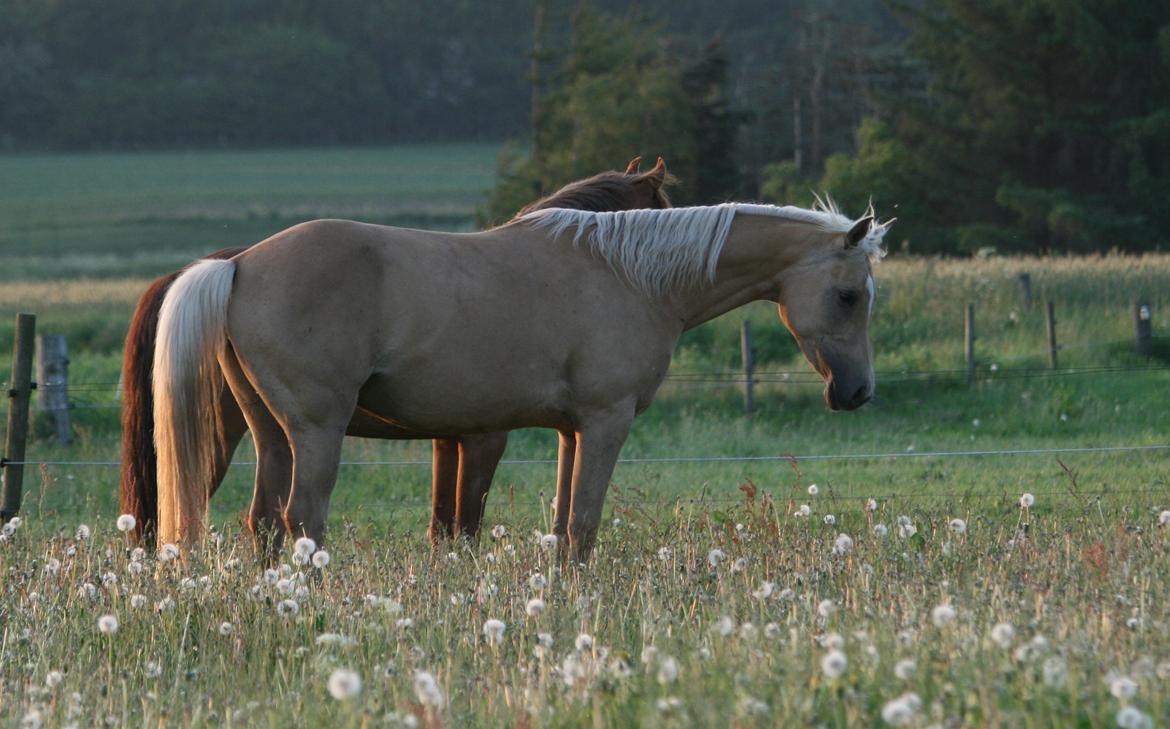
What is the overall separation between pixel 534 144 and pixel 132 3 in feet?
293

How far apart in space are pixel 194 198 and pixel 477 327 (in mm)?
74510

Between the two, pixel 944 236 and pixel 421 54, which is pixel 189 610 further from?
pixel 421 54

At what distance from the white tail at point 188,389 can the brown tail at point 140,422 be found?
110 centimetres

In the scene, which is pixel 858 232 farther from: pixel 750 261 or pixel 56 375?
pixel 56 375

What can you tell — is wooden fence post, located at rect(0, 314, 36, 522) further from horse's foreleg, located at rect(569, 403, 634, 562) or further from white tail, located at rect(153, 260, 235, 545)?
horse's foreleg, located at rect(569, 403, 634, 562)

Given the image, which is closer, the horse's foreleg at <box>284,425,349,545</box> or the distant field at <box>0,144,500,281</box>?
the horse's foreleg at <box>284,425,349,545</box>

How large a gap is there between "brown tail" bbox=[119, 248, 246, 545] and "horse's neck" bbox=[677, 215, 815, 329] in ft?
8.09

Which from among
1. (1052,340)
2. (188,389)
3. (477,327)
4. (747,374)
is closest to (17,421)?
(188,389)

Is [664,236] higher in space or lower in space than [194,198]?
higher

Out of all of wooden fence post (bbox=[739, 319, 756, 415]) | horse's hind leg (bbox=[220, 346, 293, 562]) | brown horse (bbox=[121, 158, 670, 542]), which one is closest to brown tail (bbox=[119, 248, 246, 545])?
brown horse (bbox=[121, 158, 670, 542])

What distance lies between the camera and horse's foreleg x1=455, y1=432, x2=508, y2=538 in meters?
7.38

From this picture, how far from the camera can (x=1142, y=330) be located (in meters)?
15.1

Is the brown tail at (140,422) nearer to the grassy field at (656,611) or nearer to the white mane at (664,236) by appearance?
the grassy field at (656,611)

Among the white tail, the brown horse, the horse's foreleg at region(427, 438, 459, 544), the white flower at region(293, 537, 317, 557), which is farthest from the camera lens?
the horse's foreleg at region(427, 438, 459, 544)
